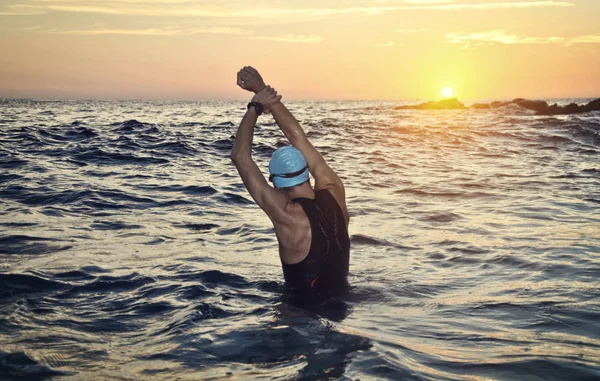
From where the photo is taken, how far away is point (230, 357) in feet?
15.0

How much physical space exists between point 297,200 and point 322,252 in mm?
582

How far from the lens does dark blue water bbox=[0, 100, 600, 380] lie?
4496mm

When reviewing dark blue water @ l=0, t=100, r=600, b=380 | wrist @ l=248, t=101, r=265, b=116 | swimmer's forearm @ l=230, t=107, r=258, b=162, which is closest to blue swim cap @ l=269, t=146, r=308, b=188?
swimmer's forearm @ l=230, t=107, r=258, b=162

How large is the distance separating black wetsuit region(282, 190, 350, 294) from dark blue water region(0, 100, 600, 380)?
26cm

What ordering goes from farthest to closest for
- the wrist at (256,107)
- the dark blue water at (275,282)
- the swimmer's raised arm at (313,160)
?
the swimmer's raised arm at (313,160) → the wrist at (256,107) → the dark blue water at (275,282)

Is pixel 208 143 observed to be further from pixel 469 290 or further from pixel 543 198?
pixel 469 290

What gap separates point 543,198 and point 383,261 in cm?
649

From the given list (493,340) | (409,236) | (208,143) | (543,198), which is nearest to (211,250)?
(409,236)

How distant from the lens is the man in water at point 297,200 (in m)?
5.27

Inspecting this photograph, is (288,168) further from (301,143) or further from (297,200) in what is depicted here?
(301,143)

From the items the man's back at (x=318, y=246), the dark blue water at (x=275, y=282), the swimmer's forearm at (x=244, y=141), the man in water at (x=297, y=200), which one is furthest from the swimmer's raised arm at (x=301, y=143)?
the dark blue water at (x=275, y=282)

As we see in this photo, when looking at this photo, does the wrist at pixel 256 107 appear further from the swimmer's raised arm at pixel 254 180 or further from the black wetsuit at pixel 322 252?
the black wetsuit at pixel 322 252

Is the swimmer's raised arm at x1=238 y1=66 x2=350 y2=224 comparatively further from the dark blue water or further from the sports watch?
the dark blue water

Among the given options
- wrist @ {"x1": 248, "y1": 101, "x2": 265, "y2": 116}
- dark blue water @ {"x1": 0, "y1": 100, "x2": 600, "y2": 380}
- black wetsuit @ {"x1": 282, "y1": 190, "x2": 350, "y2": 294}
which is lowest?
dark blue water @ {"x1": 0, "y1": 100, "x2": 600, "y2": 380}
